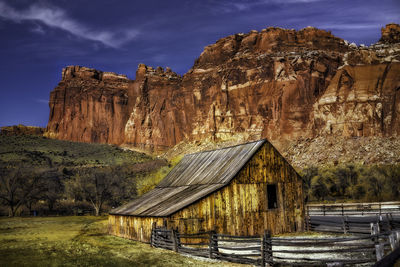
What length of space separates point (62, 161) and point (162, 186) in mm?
62055

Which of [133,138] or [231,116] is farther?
[133,138]

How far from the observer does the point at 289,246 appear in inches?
579

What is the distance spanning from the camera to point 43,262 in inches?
507

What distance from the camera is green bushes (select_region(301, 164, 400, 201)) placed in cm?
4250

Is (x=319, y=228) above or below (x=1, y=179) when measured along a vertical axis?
below

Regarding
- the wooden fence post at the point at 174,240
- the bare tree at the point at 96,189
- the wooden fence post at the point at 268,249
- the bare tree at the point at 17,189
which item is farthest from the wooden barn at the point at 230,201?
the bare tree at the point at 17,189

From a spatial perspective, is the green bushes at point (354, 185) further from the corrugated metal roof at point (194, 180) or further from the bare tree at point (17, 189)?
the bare tree at point (17, 189)

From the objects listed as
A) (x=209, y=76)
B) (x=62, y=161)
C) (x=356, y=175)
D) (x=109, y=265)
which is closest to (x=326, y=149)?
(x=356, y=175)

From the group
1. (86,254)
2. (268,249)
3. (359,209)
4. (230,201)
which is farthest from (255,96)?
(268,249)

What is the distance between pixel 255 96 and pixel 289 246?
81.4 metres

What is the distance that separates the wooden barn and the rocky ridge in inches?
2370

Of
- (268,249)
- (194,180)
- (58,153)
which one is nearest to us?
(268,249)

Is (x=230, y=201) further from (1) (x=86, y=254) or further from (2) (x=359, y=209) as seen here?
(2) (x=359, y=209)

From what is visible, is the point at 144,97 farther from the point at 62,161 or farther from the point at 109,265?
the point at 109,265
